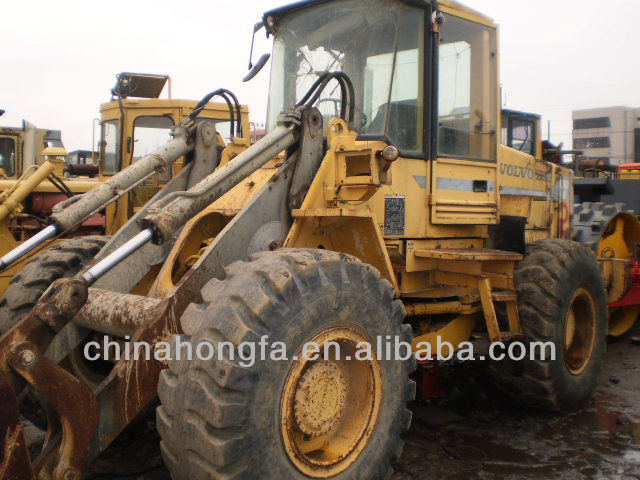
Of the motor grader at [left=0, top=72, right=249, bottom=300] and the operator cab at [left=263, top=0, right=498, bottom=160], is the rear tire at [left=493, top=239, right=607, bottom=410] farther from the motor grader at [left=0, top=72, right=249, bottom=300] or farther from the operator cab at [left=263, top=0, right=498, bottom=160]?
the motor grader at [left=0, top=72, right=249, bottom=300]

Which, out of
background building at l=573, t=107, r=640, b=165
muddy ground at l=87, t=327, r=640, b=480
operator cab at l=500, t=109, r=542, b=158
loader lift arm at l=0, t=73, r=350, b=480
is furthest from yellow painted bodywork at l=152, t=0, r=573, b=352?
background building at l=573, t=107, r=640, b=165

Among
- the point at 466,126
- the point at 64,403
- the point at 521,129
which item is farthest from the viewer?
the point at 521,129

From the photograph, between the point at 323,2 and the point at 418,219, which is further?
the point at 323,2

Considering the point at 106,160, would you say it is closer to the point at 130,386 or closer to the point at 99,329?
the point at 99,329

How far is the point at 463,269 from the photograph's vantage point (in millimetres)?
4434

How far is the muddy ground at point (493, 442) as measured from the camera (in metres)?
3.99

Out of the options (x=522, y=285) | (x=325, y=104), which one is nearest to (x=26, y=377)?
(x=325, y=104)

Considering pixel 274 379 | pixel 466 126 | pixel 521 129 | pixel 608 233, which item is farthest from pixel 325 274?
pixel 608 233

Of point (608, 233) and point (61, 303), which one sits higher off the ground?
point (608, 233)

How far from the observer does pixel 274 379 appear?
2.74 m

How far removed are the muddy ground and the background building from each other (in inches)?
1534

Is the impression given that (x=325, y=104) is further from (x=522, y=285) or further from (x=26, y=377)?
(x=26, y=377)

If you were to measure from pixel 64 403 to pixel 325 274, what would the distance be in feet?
4.26

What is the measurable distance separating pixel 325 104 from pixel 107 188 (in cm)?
162
